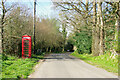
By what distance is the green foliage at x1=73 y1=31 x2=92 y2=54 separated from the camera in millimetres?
35875

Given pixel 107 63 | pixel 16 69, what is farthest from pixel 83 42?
pixel 16 69

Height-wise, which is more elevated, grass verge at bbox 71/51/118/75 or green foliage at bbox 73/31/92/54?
green foliage at bbox 73/31/92/54

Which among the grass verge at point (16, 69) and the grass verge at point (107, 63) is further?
the grass verge at point (107, 63)

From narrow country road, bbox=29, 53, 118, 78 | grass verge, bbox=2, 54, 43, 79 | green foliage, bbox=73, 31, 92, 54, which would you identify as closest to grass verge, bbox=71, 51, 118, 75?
narrow country road, bbox=29, 53, 118, 78

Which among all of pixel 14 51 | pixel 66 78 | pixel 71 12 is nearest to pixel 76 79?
pixel 66 78

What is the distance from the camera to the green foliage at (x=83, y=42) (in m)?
35.9

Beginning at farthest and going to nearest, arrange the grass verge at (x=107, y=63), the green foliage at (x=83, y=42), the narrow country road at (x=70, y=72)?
the green foliage at (x=83, y=42), the grass verge at (x=107, y=63), the narrow country road at (x=70, y=72)

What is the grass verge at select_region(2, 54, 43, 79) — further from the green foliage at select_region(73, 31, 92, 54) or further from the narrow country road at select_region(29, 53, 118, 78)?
the green foliage at select_region(73, 31, 92, 54)

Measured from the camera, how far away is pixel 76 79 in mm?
9078

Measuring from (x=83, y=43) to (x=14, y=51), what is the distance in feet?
59.4

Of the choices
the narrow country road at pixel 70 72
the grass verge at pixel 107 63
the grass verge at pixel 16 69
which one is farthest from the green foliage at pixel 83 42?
the narrow country road at pixel 70 72

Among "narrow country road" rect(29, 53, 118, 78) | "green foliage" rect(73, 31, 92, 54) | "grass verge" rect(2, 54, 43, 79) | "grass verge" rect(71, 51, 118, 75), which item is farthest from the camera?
"green foliage" rect(73, 31, 92, 54)

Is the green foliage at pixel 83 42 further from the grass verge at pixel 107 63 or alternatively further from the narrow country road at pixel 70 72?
the narrow country road at pixel 70 72

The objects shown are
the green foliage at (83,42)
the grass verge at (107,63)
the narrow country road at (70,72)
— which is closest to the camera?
the narrow country road at (70,72)
